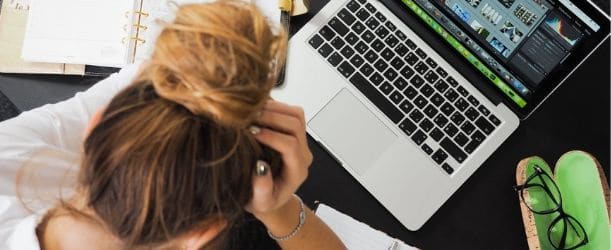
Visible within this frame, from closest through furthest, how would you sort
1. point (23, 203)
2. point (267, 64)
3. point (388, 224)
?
1. point (267, 64)
2. point (23, 203)
3. point (388, 224)

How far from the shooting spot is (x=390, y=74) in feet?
2.45

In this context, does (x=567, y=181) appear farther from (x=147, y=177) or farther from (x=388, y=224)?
(x=147, y=177)

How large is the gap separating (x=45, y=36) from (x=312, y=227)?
0.45 metres

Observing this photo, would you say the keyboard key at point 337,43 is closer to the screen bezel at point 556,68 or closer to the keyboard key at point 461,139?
the screen bezel at point 556,68

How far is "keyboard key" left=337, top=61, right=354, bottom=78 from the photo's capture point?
2.48 feet

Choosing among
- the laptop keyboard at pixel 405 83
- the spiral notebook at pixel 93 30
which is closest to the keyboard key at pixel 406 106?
the laptop keyboard at pixel 405 83

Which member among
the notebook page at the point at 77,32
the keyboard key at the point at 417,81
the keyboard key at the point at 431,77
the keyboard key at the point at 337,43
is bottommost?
the notebook page at the point at 77,32

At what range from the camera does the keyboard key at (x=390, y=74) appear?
2.45 feet

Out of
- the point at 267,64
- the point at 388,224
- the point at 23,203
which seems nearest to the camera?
the point at 267,64

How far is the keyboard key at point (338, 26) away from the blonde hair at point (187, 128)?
1.18 ft

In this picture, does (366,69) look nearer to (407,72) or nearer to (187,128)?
(407,72)

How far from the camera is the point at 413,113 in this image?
29.0 inches

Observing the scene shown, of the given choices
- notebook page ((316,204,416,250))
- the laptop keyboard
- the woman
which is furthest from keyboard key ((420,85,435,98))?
the woman

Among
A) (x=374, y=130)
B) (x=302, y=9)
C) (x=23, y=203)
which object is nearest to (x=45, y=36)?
(x=23, y=203)
